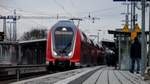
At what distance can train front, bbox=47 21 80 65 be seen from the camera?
39625 mm

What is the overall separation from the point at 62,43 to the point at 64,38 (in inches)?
19.2

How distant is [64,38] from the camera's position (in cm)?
3997

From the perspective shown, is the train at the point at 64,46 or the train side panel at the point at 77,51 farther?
the train side panel at the point at 77,51

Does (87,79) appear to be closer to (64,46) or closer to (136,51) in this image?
(136,51)

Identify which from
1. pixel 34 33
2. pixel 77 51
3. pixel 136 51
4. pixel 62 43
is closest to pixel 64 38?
pixel 62 43

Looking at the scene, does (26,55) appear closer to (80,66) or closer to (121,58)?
(80,66)

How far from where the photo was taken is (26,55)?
3196 inches

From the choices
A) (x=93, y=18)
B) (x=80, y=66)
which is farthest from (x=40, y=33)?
(x=80, y=66)

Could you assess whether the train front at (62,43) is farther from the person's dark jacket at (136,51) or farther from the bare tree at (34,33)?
the bare tree at (34,33)

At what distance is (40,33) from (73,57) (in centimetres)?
10414

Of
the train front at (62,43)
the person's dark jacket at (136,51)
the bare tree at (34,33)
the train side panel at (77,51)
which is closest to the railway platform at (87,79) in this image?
the person's dark jacket at (136,51)

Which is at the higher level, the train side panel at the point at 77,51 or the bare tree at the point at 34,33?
the bare tree at the point at 34,33

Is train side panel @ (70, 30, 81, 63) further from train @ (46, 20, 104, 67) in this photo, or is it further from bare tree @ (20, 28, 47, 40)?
bare tree @ (20, 28, 47, 40)

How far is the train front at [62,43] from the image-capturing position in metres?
39.6
